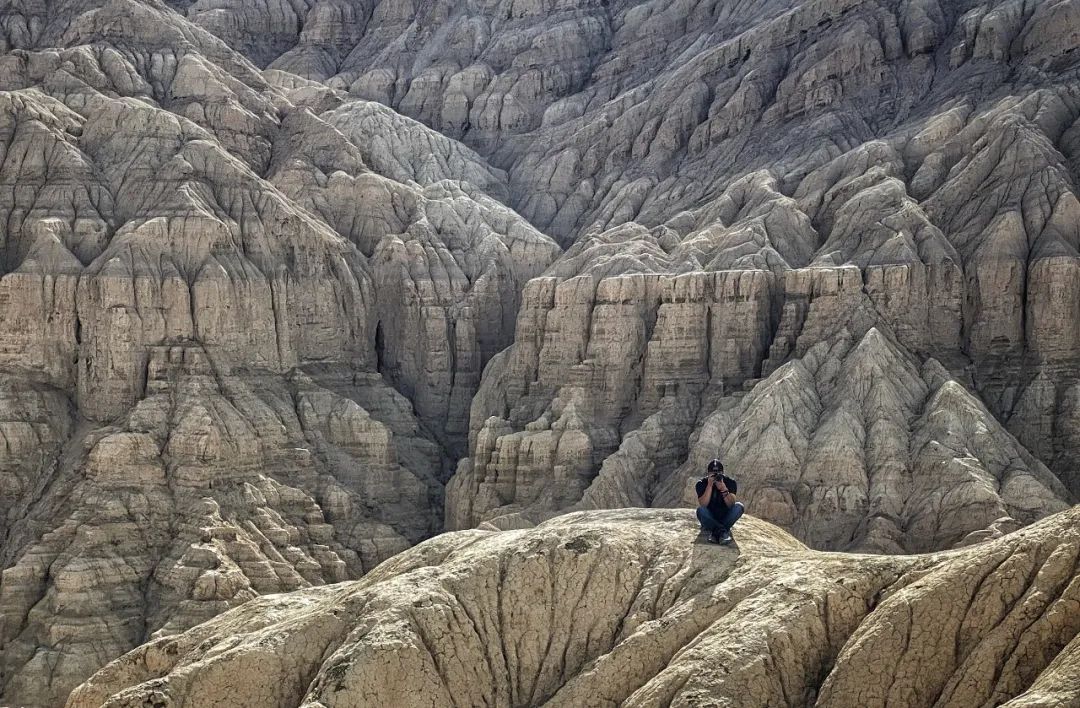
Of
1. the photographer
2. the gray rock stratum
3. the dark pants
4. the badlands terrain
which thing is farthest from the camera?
the badlands terrain

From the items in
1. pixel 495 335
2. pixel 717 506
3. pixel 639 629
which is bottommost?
pixel 639 629

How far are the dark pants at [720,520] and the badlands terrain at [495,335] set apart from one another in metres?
0.94

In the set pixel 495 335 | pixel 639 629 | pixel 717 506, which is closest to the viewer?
pixel 639 629

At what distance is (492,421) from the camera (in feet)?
264

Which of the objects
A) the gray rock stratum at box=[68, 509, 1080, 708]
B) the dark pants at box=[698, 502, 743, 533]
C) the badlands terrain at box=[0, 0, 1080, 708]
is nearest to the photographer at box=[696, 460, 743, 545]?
the dark pants at box=[698, 502, 743, 533]

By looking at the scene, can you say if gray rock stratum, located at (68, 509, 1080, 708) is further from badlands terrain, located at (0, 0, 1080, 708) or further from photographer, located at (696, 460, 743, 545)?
photographer, located at (696, 460, 743, 545)

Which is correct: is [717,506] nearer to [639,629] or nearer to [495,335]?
[639,629]

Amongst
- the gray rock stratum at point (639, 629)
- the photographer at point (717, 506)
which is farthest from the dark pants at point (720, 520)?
the gray rock stratum at point (639, 629)

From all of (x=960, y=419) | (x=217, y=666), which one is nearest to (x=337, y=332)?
(x=960, y=419)

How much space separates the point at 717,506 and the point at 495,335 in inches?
2209

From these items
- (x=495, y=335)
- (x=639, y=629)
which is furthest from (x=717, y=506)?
(x=495, y=335)

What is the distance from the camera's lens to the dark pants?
125 ft

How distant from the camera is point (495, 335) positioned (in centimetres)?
9356

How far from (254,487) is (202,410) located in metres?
4.70
